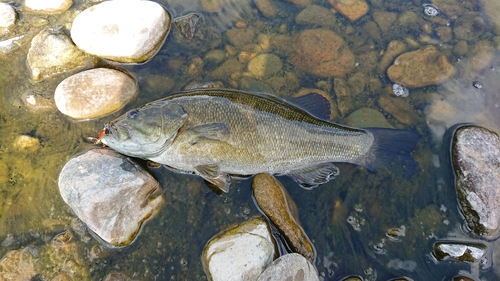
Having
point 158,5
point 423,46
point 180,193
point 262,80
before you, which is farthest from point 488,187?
point 158,5

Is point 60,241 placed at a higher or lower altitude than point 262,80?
lower

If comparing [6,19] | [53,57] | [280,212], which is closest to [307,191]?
[280,212]

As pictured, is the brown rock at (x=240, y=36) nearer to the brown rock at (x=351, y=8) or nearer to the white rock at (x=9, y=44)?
the brown rock at (x=351, y=8)

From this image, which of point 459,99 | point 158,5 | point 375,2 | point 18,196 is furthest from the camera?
point 375,2

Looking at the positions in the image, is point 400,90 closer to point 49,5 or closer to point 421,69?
point 421,69

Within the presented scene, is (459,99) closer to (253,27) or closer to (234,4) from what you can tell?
(253,27)

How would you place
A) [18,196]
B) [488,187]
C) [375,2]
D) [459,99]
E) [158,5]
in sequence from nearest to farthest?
1. [488,187]
2. [18,196]
3. [459,99]
4. [158,5]
5. [375,2]
